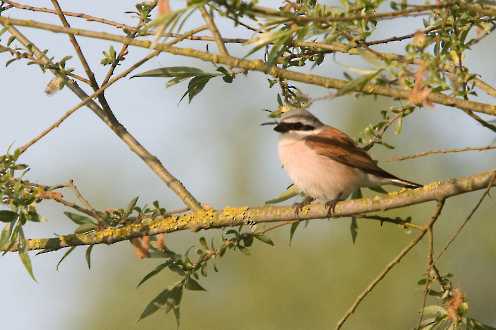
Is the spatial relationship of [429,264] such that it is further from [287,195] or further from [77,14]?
[77,14]

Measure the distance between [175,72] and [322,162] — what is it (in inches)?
106

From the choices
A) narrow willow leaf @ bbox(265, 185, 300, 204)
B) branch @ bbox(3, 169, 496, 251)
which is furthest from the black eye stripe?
branch @ bbox(3, 169, 496, 251)

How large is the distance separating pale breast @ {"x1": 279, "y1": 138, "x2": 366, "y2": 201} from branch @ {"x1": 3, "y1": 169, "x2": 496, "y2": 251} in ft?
5.72

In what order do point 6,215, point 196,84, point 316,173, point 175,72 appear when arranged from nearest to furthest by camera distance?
point 6,215, point 175,72, point 196,84, point 316,173

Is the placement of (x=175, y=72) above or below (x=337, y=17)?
above

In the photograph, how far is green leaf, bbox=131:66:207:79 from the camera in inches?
209

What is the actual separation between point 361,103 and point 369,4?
2834cm

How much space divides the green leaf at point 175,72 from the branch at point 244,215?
80 centimetres

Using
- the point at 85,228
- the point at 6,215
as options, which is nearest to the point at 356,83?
the point at 6,215

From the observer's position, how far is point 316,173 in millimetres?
7398

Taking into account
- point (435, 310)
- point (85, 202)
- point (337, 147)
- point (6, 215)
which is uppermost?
point (337, 147)

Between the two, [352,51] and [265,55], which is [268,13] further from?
[265,55]

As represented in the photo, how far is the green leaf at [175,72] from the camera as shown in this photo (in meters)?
5.31

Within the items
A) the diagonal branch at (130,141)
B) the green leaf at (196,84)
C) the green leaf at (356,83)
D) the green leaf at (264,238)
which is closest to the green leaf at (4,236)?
the diagonal branch at (130,141)
